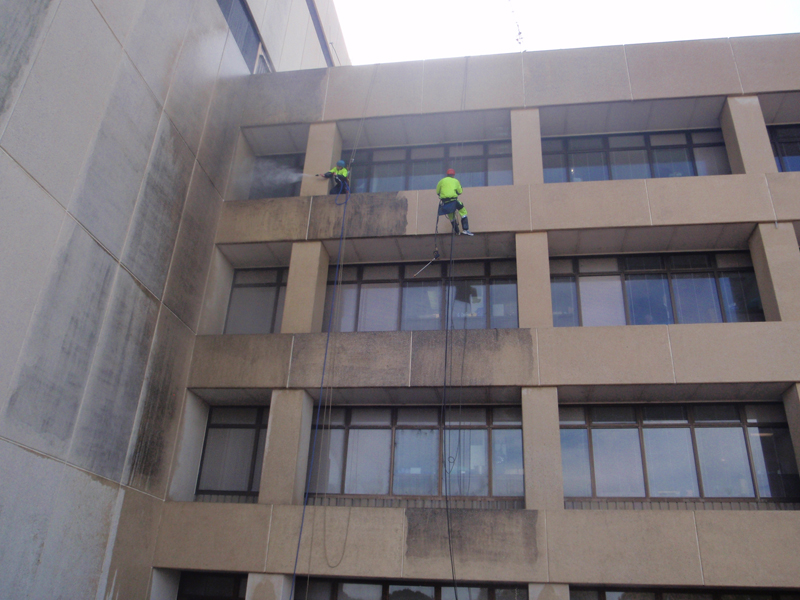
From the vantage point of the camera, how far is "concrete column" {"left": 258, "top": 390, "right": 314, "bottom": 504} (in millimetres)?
13625

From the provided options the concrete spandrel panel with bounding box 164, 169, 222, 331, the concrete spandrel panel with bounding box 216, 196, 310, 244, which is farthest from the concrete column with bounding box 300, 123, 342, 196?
the concrete spandrel panel with bounding box 164, 169, 222, 331

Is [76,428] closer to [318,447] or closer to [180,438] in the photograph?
[180,438]

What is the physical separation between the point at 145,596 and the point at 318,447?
4.68 metres

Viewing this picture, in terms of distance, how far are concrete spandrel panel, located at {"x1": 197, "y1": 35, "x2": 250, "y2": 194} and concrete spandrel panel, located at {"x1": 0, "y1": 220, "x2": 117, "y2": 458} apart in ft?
17.2

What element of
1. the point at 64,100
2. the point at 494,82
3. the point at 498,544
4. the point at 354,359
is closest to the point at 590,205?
the point at 494,82

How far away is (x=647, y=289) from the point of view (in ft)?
51.4

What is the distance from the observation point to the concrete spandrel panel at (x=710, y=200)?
1482 cm

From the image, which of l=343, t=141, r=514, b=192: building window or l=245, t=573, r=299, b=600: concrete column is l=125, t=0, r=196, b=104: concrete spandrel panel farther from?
l=245, t=573, r=299, b=600: concrete column

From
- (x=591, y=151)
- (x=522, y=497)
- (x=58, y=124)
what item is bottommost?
(x=522, y=497)

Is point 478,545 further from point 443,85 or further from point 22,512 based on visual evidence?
point 443,85

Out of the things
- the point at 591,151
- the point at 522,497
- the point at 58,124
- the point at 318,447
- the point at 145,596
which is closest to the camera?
the point at 58,124

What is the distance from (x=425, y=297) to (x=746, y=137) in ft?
29.5

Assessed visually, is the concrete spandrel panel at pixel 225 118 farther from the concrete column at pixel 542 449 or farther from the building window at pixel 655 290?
the concrete column at pixel 542 449

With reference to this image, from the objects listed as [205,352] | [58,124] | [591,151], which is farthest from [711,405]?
[58,124]
